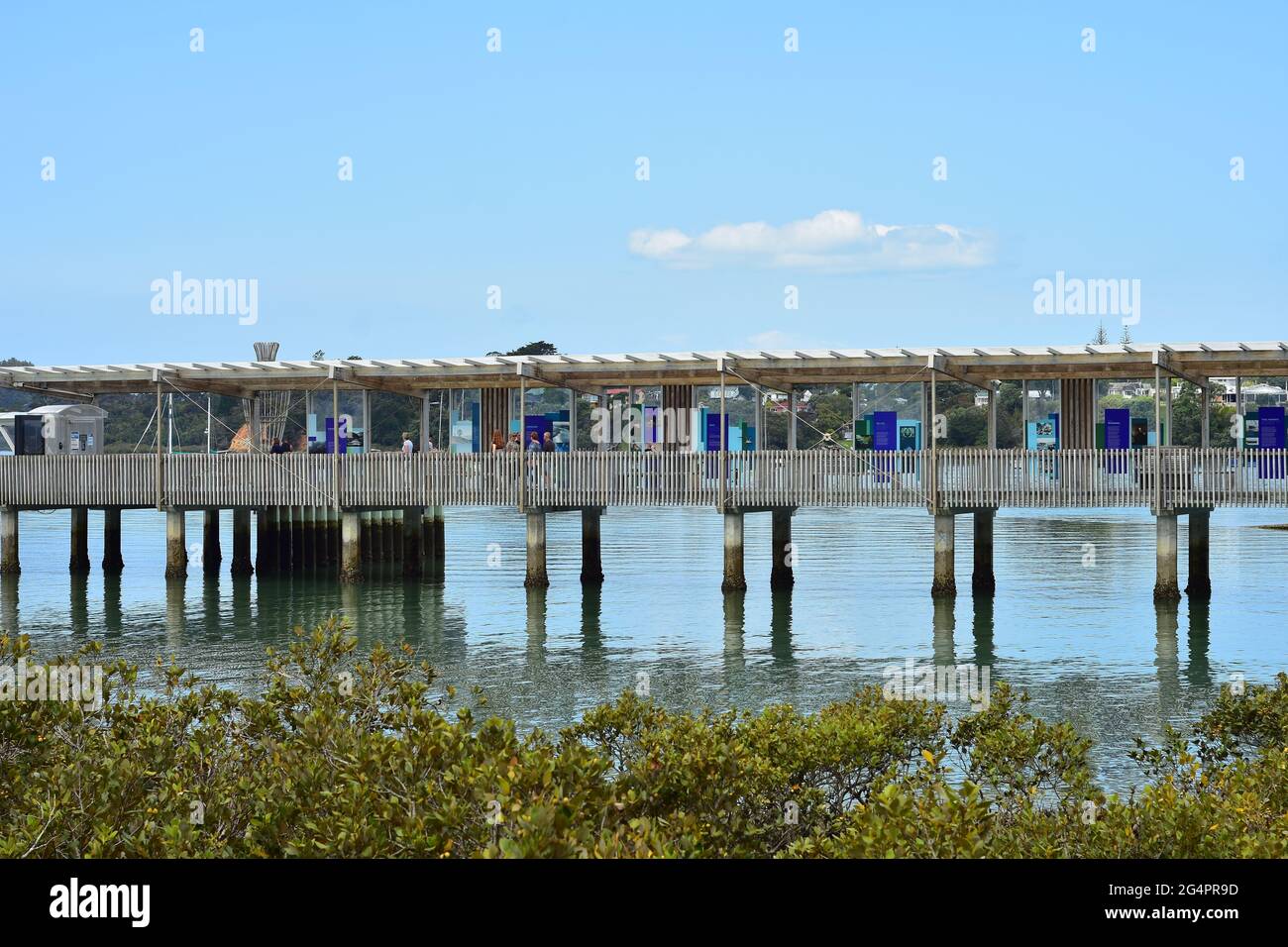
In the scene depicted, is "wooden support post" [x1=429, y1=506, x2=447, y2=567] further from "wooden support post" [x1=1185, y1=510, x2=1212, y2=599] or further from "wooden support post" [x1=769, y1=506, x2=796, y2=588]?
"wooden support post" [x1=1185, y1=510, x2=1212, y2=599]

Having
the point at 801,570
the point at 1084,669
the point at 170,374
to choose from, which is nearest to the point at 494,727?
the point at 1084,669

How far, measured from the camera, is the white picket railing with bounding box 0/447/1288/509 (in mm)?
33906

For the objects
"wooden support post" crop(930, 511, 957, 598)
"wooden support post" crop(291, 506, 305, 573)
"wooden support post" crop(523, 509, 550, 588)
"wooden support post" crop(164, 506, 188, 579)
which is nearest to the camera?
"wooden support post" crop(930, 511, 957, 598)

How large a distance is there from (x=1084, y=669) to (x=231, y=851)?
68.8 ft

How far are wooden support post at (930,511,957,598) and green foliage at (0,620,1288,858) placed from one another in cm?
2197

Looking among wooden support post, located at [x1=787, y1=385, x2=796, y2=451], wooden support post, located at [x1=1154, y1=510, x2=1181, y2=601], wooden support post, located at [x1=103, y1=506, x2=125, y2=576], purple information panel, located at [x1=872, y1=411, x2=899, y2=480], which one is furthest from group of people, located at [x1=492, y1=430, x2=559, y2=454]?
wooden support post, located at [x1=103, y1=506, x2=125, y2=576]

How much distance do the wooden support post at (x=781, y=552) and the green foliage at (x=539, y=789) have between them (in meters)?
25.2

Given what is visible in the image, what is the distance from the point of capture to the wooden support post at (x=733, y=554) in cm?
3778

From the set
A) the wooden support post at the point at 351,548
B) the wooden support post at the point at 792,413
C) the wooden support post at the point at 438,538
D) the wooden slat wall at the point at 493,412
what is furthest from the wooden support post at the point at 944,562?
the wooden support post at the point at 438,538

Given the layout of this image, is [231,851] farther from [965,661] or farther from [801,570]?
[801,570]

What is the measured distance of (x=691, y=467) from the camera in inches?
1464

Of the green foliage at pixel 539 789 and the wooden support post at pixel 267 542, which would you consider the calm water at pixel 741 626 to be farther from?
the green foliage at pixel 539 789

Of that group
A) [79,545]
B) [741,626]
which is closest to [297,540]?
[79,545]

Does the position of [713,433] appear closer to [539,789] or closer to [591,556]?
[591,556]
